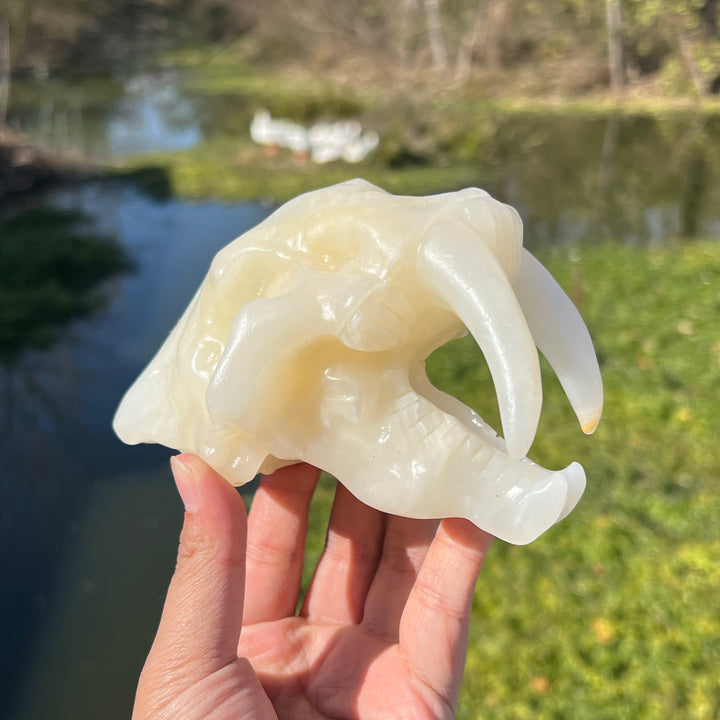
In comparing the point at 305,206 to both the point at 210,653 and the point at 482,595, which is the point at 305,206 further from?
the point at 482,595

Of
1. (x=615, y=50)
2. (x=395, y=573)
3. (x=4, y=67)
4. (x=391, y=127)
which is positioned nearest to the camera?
(x=395, y=573)

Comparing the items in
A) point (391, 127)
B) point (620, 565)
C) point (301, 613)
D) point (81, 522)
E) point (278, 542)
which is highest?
point (278, 542)

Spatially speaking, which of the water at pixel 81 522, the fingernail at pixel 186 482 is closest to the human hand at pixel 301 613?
the fingernail at pixel 186 482

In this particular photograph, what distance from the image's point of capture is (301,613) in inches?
91.0

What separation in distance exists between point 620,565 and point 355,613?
6.04 feet

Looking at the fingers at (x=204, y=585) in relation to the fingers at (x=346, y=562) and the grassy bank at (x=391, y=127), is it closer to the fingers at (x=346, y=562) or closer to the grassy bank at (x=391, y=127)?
the fingers at (x=346, y=562)

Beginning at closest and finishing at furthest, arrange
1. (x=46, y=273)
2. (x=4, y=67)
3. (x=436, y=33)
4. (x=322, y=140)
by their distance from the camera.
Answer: (x=46, y=273) < (x=322, y=140) < (x=4, y=67) < (x=436, y=33)

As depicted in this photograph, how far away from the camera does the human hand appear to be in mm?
1523

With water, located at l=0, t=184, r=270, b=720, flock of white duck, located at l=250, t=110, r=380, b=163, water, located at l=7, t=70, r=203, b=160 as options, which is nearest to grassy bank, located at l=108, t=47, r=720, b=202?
flock of white duck, located at l=250, t=110, r=380, b=163

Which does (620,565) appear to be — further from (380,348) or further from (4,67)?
(4,67)

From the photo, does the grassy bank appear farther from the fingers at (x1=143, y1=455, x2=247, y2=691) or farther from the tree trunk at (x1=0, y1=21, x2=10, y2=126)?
the fingers at (x1=143, y1=455, x2=247, y2=691)

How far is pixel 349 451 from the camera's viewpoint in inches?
71.6

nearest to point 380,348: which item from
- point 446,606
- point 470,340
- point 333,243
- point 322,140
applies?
point 333,243

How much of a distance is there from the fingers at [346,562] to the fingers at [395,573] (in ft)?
0.17
